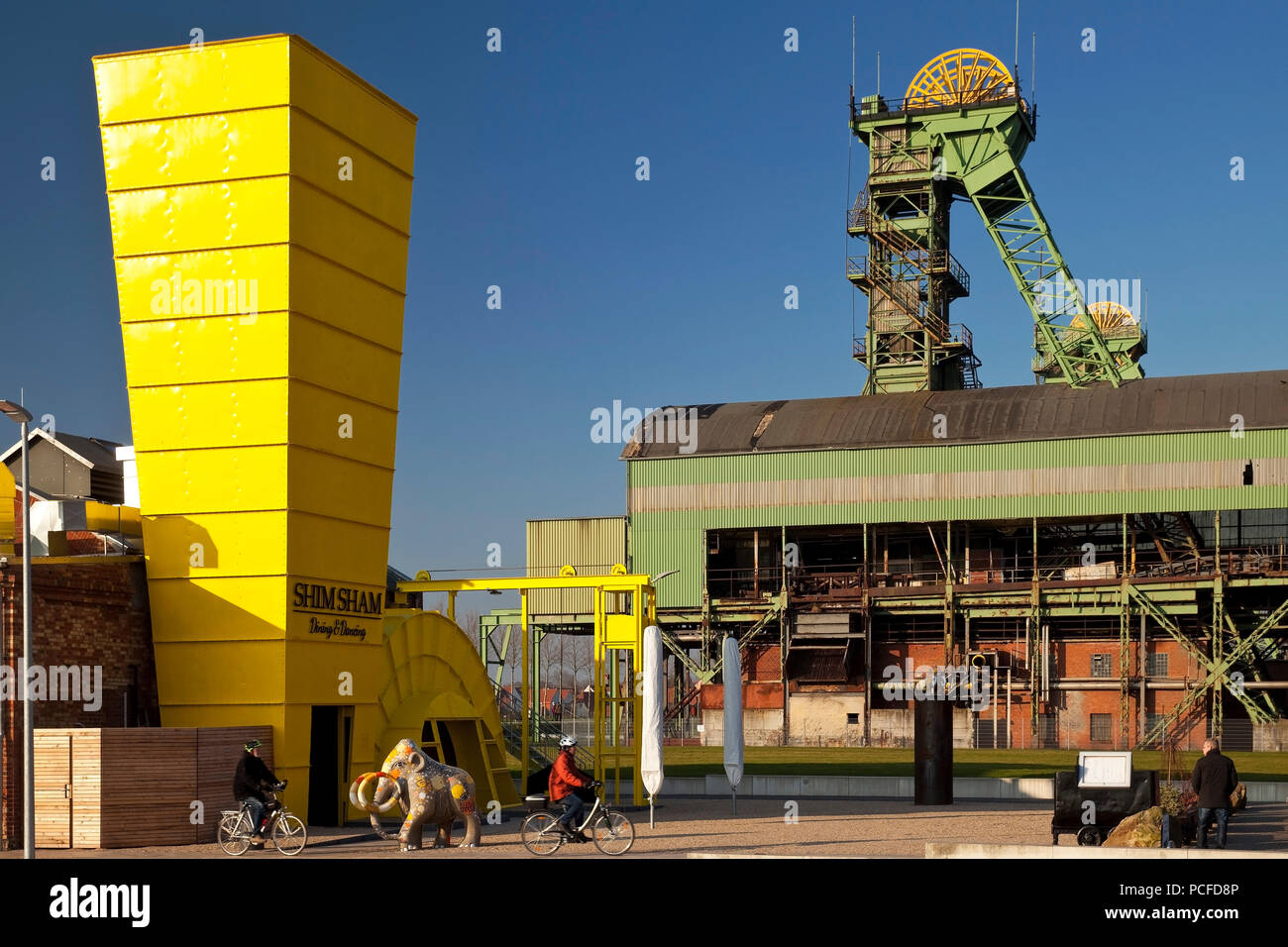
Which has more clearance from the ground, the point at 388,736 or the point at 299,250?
the point at 299,250

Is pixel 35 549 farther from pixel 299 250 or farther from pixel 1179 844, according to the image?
pixel 1179 844

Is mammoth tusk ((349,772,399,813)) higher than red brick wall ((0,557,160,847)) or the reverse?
the reverse

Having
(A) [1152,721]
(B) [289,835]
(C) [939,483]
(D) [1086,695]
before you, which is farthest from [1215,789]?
(C) [939,483]

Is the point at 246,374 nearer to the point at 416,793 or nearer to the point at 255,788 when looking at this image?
the point at 255,788

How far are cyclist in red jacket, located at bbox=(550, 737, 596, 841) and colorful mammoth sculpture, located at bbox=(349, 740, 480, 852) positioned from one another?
1704 millimetres

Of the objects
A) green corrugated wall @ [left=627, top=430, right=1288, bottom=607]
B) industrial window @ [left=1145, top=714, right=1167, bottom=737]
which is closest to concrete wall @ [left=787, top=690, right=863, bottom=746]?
green corrugated wall @ [left=627, top=430, right=1288, bottom=607]

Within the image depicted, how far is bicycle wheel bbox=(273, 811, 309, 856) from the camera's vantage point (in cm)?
2195

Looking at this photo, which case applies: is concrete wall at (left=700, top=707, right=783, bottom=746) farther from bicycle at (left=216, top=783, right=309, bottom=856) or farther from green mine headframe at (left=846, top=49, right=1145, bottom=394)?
bicycle at (left=216, top=783, right=309, bottom=856)

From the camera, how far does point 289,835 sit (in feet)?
72.7

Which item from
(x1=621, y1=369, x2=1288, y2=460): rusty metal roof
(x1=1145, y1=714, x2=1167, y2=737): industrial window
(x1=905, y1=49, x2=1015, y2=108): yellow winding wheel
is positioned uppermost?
(x1=905, y1=49, x2=1015, y2=108): yellow winding wheel

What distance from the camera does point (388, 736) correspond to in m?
28.8

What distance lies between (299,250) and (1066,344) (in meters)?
51.7
